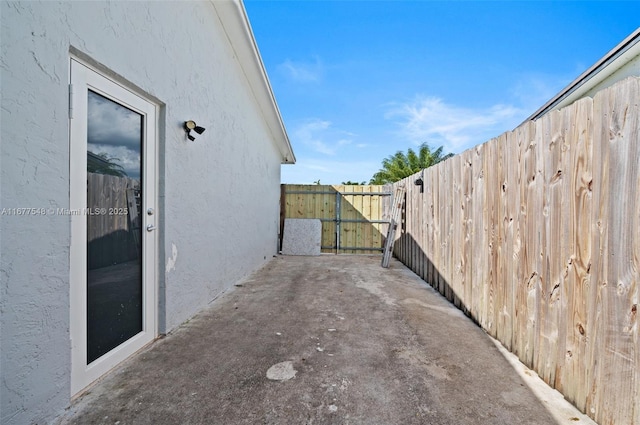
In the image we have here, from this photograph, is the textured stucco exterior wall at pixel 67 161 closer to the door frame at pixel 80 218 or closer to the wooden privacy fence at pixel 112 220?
the door frame at pixel 80 218

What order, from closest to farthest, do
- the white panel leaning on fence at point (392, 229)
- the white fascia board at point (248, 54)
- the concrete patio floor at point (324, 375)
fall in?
the concrete patio floor at point (324, 375) < the white fascia board at point (248, 54) < the white panel leaning on fence at point (392, 229)

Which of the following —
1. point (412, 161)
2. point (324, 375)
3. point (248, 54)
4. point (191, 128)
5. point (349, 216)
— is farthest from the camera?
point (412, 161)

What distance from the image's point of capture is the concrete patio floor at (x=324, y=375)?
1.52 metres

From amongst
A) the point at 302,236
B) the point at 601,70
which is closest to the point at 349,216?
the point at 302,236

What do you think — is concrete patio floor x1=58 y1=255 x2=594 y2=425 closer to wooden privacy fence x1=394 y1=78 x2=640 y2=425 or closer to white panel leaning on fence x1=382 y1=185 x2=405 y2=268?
wooden privacy fence x1=394 y1=78 x2=640 y2=425

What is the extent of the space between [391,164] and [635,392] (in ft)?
43.4

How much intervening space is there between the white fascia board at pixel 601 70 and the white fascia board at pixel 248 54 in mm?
4536

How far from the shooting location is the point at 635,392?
1.26 metres

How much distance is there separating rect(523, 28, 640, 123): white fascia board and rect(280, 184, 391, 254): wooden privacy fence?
4114mm

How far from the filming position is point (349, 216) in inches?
314

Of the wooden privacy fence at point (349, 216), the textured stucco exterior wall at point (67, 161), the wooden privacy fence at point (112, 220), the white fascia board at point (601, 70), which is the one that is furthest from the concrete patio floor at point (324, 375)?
the wooden privacy fence at point (349, 216)

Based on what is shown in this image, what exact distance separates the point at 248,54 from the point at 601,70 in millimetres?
4952

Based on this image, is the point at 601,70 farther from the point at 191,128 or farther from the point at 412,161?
the point at 412,161

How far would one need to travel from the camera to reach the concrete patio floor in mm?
1518
